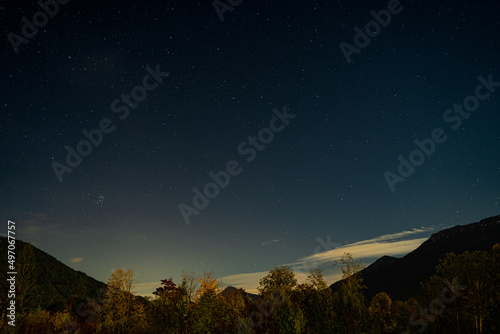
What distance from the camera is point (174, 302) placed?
34375 millimetres

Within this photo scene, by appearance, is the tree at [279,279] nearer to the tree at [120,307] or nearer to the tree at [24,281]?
the tree at [120,307]

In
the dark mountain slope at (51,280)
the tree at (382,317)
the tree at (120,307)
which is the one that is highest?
the dark mountain slope at (51,280)

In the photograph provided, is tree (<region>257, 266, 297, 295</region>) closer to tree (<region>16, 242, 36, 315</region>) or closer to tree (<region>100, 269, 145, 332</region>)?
tree (<region>100, 269, 145, 332</region>)

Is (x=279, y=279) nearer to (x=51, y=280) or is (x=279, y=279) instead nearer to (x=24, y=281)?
(x=24, y=281)

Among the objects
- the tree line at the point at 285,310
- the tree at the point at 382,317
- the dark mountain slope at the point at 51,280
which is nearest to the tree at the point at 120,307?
the tree line at the point at 285,310

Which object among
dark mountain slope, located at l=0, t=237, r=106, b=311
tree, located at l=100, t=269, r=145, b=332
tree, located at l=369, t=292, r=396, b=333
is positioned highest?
dark mountain slope, located at l=0, t=237, r=106, b=311

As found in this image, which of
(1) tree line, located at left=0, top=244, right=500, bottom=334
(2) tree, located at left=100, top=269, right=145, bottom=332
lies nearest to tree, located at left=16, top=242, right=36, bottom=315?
(1) tree line, located at left=0, top=244, right=500, bottom=334

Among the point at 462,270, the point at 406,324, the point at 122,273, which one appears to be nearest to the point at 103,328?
the point at 122,273

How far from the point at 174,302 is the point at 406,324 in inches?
1076

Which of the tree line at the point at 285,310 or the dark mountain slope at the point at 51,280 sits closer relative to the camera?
the tree line at the point at 285,310

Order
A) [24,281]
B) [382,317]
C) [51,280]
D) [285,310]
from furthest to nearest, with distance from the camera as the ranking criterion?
1. [51,280]
2. [24,281]
3. [382,317]
4. [285,310]

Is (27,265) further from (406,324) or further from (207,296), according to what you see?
(406,324)

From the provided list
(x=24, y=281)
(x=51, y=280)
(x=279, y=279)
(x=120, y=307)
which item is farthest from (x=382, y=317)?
(x=51, y=280)

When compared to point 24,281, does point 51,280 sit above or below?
above
